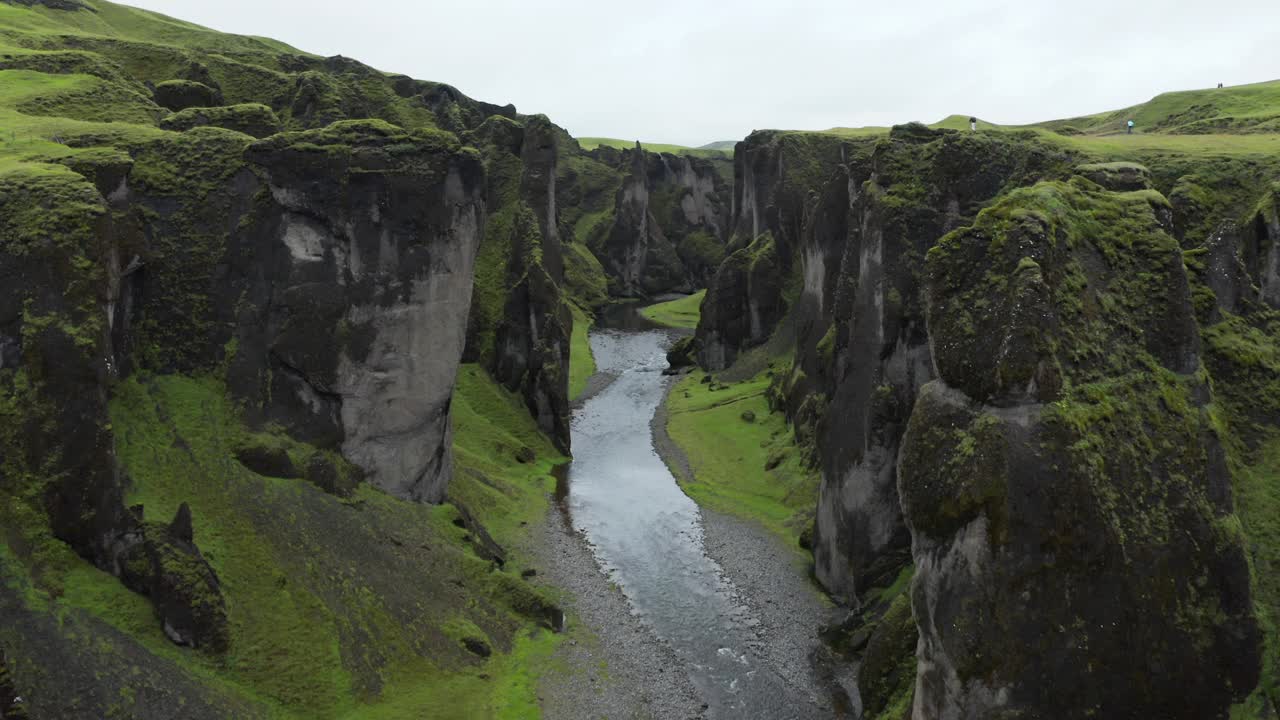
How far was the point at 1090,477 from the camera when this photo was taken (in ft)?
75.3

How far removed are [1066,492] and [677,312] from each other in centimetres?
13144

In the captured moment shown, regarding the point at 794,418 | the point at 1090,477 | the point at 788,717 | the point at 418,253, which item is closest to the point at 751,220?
the point at 794,418

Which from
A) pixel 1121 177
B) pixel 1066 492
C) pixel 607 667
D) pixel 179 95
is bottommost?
pixel 607 667

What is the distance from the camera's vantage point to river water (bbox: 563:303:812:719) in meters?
37.2

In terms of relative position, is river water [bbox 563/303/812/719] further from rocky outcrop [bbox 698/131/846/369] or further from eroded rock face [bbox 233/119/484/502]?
rocky outcrop [bbox 698/131/846/369]

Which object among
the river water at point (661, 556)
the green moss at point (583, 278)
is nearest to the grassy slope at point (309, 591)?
the river water at point (661, 556)

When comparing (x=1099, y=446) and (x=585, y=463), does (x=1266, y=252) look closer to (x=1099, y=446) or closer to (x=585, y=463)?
(x=1099, y=446)

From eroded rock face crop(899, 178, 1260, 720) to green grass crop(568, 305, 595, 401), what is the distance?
60825 mm

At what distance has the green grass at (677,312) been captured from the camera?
145500 millimetres

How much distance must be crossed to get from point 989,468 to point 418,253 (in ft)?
104

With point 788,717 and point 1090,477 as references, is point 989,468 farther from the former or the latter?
point 788,717

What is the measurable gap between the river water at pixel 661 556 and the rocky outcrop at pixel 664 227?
3307 inches

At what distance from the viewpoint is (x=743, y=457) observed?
69688 millimetres

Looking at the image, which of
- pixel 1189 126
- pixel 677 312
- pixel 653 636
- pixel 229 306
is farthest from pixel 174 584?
pixel 677 312
